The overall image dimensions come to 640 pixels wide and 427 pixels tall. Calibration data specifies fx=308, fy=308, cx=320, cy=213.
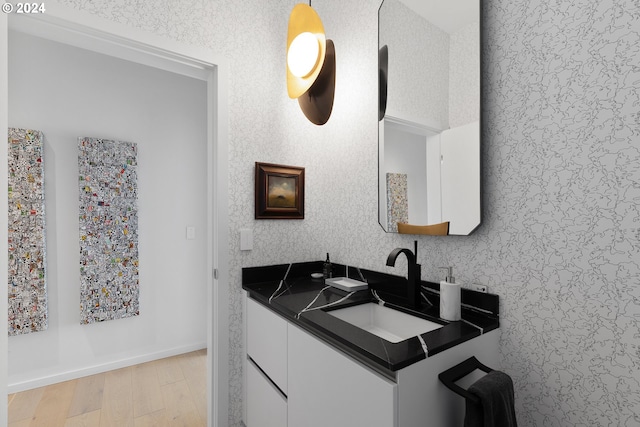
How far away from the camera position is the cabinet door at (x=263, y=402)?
4.36 ft

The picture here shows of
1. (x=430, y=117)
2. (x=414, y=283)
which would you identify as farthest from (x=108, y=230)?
(x=430, y=117)

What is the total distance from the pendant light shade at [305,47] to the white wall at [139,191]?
1711 mm

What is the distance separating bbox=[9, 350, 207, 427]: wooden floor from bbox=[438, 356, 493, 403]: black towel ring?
5.46 feet

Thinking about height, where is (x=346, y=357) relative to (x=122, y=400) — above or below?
above

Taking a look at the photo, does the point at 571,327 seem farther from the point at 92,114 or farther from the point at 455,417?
the point at 92,114

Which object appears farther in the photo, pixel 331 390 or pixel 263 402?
pixel 263 402

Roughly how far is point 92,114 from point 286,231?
6.31 ft

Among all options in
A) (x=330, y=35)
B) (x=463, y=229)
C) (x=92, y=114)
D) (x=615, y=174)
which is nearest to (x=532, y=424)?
(x=463, y=229)

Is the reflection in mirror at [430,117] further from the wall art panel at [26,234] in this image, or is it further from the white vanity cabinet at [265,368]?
the wall art panel at [26,234]

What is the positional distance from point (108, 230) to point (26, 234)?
48 cm

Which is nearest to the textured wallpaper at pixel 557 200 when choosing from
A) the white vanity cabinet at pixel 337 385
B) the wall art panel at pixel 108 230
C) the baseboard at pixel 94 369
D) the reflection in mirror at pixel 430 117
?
the reflection in mirror at pixel 430 117

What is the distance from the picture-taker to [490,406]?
0.82 m

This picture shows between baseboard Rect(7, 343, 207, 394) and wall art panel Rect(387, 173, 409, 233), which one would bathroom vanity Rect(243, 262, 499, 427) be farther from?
baseboard Rect(7, 343, 207, 394)
